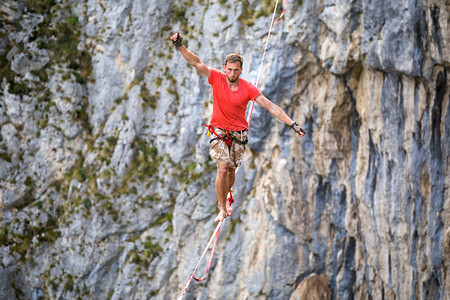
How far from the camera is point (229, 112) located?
8.02m

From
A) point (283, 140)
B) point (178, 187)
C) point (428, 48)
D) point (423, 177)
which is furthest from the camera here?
point (178, 187)

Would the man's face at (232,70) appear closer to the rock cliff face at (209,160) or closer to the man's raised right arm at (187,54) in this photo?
the man's raised right arm at (187,54)

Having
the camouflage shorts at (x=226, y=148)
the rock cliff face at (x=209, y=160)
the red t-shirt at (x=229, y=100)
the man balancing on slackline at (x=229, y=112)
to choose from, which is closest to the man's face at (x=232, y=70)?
the man balancing on slackline at (x=229, y=112)

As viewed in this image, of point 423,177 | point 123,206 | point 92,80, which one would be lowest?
point 123,206

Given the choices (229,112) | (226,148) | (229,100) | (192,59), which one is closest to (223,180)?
(226,148)

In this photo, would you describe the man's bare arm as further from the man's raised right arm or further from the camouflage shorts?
the camouflage shorts

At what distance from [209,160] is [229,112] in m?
8.76

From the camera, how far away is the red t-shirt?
782 centimetres

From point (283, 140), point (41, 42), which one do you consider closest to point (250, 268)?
point (283, 140)

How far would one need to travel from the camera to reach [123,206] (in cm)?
1788

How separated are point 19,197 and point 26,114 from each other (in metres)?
3.15

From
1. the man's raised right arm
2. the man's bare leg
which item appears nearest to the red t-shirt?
the man's raised right arm

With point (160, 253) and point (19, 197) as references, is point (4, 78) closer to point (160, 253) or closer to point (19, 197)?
point (19, 197)

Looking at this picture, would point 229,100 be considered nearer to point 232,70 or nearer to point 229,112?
point 229,112
